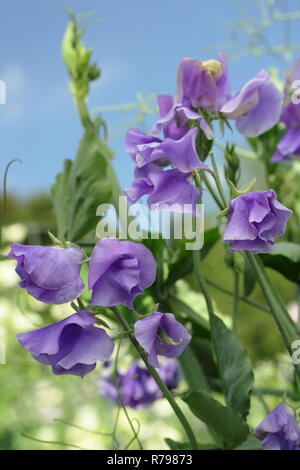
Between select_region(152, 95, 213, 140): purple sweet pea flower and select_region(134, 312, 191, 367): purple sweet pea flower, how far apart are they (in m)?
0.15

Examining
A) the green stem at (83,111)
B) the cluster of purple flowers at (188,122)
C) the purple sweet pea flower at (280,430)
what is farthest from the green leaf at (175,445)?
the green stem at (83,111)

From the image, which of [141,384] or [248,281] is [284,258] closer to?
[248,281]

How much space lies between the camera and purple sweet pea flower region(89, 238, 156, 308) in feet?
1.40

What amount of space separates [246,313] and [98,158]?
11.1 feet

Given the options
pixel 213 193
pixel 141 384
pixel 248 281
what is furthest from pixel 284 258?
pixel 141 384

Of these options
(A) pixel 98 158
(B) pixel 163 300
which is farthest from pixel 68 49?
(B) pixel 163 300

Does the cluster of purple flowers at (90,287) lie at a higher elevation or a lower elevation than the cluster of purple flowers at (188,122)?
lower

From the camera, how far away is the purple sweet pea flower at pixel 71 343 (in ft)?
1.44

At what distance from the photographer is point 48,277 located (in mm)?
423

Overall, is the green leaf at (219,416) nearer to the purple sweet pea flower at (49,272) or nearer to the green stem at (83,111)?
the purple sweet pea flower at (49,272)

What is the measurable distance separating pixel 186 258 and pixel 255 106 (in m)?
0.15

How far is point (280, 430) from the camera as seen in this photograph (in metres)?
0.47

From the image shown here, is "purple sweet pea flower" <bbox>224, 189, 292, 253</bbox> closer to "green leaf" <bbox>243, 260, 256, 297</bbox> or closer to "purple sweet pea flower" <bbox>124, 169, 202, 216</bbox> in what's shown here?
"purple sweet pea flower" <bbox>124, 169, 202, 216</bbox>

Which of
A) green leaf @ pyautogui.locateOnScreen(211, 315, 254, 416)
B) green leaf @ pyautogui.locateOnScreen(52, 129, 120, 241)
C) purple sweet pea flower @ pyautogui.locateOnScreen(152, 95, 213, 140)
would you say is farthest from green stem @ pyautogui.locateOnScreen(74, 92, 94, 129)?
green leaf @ pyautogui.locateOnScreen(211, 315, 254, 416)
